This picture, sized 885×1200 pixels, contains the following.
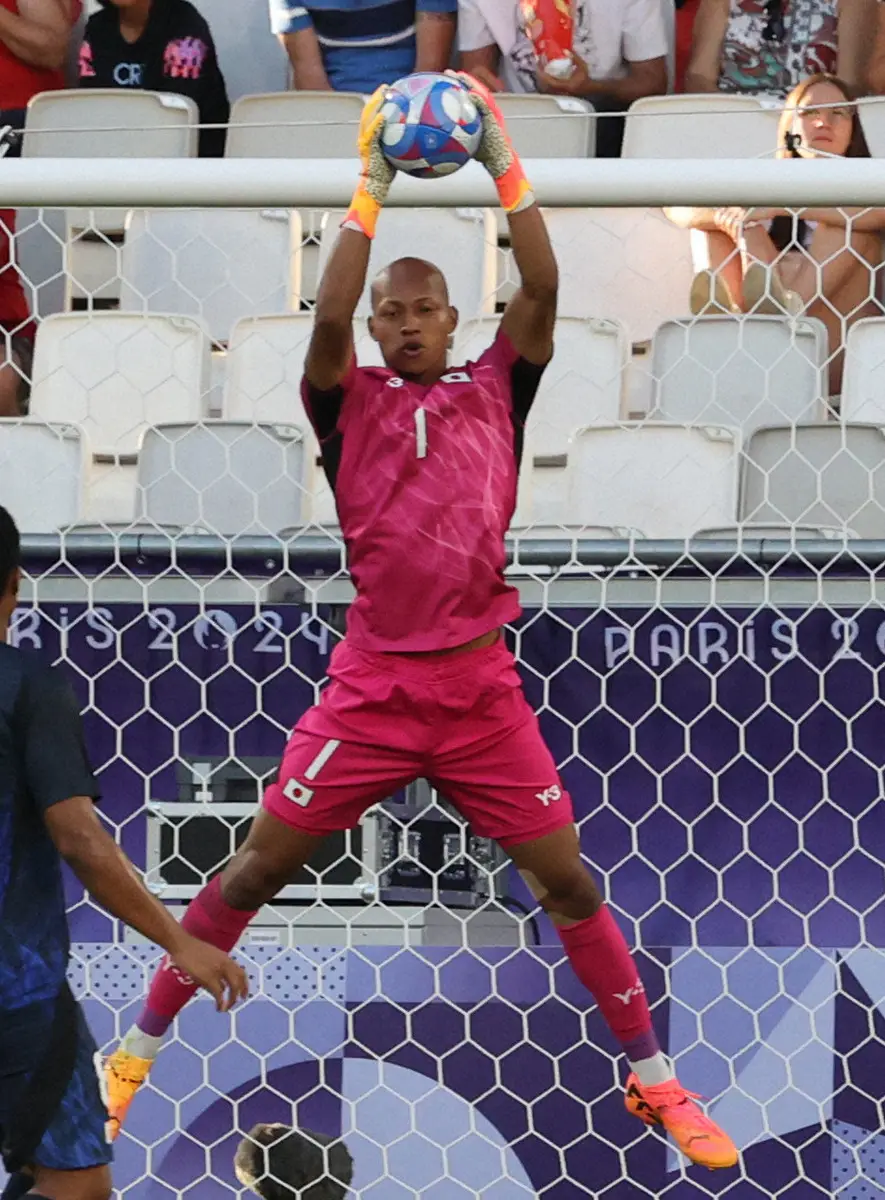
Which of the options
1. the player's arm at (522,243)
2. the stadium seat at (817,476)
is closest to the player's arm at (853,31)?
the stadium seat at (817,476)

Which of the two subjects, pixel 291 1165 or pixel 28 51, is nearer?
pixel 291 1165

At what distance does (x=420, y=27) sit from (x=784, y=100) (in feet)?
3.76

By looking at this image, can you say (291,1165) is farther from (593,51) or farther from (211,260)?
(593,51)

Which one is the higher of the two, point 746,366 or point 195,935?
point 746,366

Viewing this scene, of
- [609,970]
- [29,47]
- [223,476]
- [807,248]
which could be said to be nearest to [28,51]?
[29,47]

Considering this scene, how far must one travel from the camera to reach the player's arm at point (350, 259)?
3283mm

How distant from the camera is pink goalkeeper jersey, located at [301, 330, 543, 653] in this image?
342 cm

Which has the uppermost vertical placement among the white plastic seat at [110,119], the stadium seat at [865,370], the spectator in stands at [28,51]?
the spectator in stands at [28,51]

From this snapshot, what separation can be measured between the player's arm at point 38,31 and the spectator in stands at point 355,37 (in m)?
0.69

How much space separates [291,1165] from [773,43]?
3.93 meters

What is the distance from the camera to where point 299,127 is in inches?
240

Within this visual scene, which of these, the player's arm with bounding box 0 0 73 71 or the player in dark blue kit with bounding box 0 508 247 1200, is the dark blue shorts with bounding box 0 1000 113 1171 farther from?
the player's arm with bounding box 0 0 73 71

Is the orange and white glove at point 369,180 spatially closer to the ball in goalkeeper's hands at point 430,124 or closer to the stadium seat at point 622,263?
the ball in goalkeeper's hands at point 430,124

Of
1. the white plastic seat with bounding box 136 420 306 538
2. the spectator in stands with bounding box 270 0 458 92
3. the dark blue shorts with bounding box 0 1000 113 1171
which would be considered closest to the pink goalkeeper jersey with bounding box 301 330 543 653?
the dark blue shorts with bounding box 0 1000 113 1171
